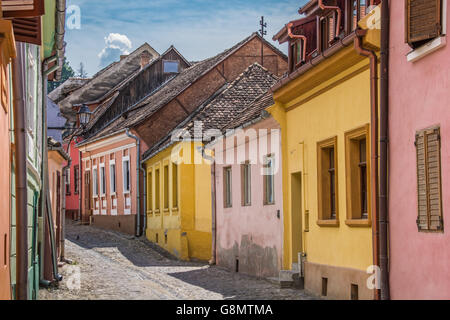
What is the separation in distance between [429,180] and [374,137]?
199 centimetres

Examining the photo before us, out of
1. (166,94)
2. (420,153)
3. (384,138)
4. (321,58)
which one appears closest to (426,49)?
(420,153)

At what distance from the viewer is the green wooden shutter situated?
1105 centimetres

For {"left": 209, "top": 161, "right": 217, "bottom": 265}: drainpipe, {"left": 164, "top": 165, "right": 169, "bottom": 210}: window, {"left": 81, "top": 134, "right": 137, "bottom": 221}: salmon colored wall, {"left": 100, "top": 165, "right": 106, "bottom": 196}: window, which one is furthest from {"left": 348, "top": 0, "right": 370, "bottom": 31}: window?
{"left": 100, "top": 165, "right": 106, "bottom": 196}: window

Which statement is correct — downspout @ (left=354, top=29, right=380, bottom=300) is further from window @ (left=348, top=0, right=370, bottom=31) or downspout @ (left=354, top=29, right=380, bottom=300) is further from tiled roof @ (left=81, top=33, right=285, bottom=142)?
tiled roof @ (left=81, top=33, right=285, bottom=142)

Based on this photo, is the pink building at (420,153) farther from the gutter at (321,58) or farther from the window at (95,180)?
the window at (95,180)

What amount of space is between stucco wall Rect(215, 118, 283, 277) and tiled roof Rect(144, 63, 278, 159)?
400 centimetres

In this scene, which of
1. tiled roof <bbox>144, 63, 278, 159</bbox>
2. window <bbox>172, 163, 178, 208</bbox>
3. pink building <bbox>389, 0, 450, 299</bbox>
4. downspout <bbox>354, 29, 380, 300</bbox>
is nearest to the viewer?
pink building <bbox>389, 0, 450, 299</bbox>

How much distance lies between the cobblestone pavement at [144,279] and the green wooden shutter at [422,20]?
6.05 metres

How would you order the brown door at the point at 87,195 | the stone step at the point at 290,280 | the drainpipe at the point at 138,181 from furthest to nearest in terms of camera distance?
the brown door at the point at 87,195, the drainpipe at the point at 138,181, the stone step at the point at 290,280

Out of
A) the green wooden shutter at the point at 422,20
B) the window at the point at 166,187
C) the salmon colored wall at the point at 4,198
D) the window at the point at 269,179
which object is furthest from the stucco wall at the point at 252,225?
the salmon colored wall at the point at 4,198

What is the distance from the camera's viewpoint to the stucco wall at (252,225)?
19.3 m

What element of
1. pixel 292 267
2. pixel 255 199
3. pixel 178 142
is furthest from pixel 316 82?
pixel 178 142
